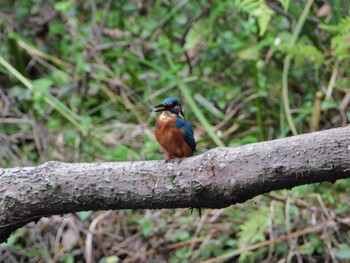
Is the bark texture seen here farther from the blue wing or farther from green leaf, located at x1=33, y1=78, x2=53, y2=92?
green leaf, located at x1=33, y1=78, x2=53, y2=92

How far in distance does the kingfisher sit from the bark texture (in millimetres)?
534

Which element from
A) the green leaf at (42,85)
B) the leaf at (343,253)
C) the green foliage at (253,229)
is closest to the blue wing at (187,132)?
the green foliage at (253,229)

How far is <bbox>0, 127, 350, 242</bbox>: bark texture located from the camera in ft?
6.54

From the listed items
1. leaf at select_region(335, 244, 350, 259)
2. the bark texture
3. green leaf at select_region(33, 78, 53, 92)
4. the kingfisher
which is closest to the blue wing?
the kingfisher

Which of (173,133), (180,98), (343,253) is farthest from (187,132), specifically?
(180,98)

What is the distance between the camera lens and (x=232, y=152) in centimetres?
212

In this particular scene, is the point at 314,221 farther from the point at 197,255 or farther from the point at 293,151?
the point at 293,151

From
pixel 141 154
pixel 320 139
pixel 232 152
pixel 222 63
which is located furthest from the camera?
pixel 222 63

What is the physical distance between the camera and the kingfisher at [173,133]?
277 cm

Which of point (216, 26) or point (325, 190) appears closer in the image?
point (325, 190)

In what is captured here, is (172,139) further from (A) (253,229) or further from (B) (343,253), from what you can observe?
(B) (343,253)

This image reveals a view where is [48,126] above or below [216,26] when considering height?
below

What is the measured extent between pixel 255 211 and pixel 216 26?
171 centimetres

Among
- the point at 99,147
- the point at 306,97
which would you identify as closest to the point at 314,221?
the point at 306,97
